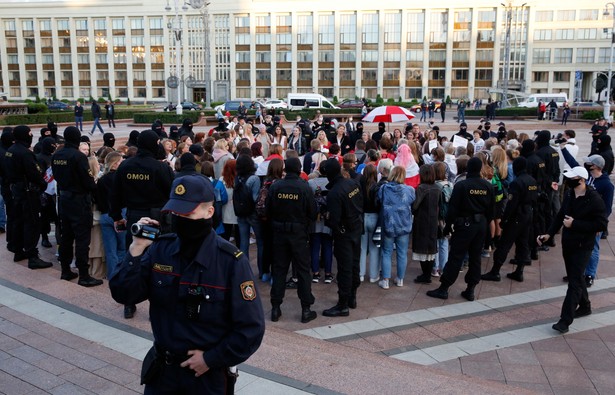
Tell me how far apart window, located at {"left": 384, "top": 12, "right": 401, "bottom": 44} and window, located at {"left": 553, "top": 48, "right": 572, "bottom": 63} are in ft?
73.5

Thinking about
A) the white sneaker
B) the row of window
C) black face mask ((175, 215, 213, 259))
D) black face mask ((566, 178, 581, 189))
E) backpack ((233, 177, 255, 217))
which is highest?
the row of window

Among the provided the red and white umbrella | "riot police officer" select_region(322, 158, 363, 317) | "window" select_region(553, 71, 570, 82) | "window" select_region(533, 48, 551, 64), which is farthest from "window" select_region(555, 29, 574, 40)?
"riot police officer" select_region(322, 158, 363, 317)

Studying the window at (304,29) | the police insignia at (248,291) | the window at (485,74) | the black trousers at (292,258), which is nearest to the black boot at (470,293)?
the black trousers at (292,258)

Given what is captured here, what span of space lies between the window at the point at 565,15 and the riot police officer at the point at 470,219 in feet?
266

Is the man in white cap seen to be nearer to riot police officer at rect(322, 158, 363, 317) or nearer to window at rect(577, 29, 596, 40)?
riot police officer at rect(322, 158, 363, 317)

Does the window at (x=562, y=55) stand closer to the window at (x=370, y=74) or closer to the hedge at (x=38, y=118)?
the window at (x=370, y=74)

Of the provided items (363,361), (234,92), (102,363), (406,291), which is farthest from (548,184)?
(234,92)

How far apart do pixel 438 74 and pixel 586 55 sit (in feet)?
68.1

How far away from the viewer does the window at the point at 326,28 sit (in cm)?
7725

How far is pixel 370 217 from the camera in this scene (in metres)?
7.97

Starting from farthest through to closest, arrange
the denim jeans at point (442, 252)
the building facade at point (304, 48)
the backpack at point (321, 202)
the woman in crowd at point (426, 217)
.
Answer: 1. the building facade at point (304, 48)
2. the denim jeans at point (442, 252)
3. the woman in crowd at point (426, 217)
4. the backpack at point (321, 202)

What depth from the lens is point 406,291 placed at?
26.2ft

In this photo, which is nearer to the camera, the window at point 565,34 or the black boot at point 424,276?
the black boot at point 424,276

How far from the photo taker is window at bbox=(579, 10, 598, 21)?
75.2 m
